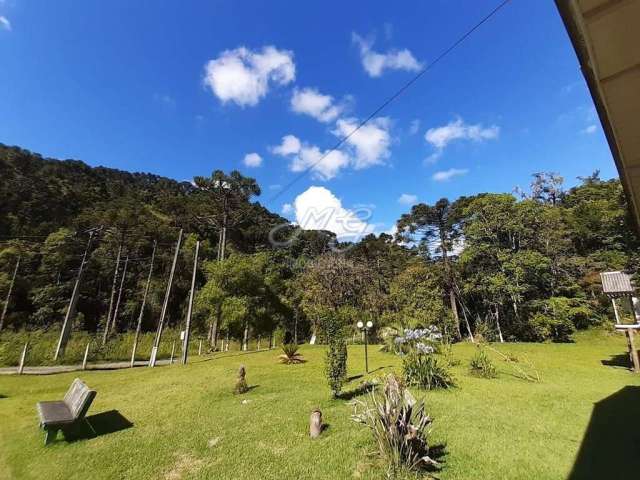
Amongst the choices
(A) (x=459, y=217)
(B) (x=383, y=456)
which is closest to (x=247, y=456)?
(B) (x=383, y=456)

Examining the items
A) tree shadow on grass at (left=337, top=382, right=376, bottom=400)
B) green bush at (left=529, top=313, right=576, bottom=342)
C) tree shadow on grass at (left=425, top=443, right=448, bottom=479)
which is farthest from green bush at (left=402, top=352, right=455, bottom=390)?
green bush at (left=529, top=313, right=576, bottom=342)

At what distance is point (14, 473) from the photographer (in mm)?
4465

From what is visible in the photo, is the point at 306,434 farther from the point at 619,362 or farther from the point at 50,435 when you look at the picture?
the point at 619,362

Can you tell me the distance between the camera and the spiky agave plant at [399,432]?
13.2 ft

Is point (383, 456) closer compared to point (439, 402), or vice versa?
point (383, 456)

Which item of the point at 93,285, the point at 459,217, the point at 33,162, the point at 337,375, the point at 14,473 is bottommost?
the point at 14,473

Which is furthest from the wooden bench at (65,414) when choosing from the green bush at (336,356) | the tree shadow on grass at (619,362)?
the tree shadow on grass at (619,362)

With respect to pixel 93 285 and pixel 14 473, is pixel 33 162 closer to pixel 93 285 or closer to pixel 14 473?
pixel 93 285

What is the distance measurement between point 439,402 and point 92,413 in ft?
25.0

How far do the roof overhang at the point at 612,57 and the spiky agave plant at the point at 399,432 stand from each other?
3.94 meters

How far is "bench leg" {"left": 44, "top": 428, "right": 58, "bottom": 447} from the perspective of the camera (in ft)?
17.7

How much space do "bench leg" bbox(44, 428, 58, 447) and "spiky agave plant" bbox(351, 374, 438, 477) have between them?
5.45 m

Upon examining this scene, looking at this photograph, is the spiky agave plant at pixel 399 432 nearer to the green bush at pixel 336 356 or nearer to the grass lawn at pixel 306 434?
the grass lawn at pixel 306 434

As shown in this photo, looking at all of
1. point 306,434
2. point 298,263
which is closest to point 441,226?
point 298,263
